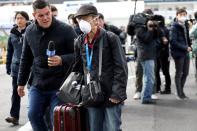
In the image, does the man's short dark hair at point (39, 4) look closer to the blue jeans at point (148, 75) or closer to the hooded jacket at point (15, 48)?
the hooded jacket at point (15, 48)

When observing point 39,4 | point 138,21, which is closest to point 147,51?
point 138,21

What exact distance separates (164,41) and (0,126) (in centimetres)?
399

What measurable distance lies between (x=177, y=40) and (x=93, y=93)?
5503mm

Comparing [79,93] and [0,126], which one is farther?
[0,126]

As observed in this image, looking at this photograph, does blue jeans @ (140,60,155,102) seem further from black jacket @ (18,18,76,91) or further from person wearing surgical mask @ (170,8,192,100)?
black jacket @ (18,18,76,91)

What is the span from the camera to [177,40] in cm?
1012

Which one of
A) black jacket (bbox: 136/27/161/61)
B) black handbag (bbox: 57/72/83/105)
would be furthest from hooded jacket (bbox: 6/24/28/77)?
black handbag (bbox: 57/72/83/105)

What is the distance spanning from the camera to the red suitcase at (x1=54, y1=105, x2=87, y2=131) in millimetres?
5000

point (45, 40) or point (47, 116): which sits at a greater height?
point (45, 40)

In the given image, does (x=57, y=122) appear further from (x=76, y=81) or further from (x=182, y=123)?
(x=182, y=123)

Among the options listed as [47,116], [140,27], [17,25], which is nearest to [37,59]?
[47,116]

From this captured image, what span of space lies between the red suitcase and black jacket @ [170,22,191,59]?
5.30m

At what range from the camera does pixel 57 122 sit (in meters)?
5.11

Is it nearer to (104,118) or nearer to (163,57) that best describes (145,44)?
(163,57)
